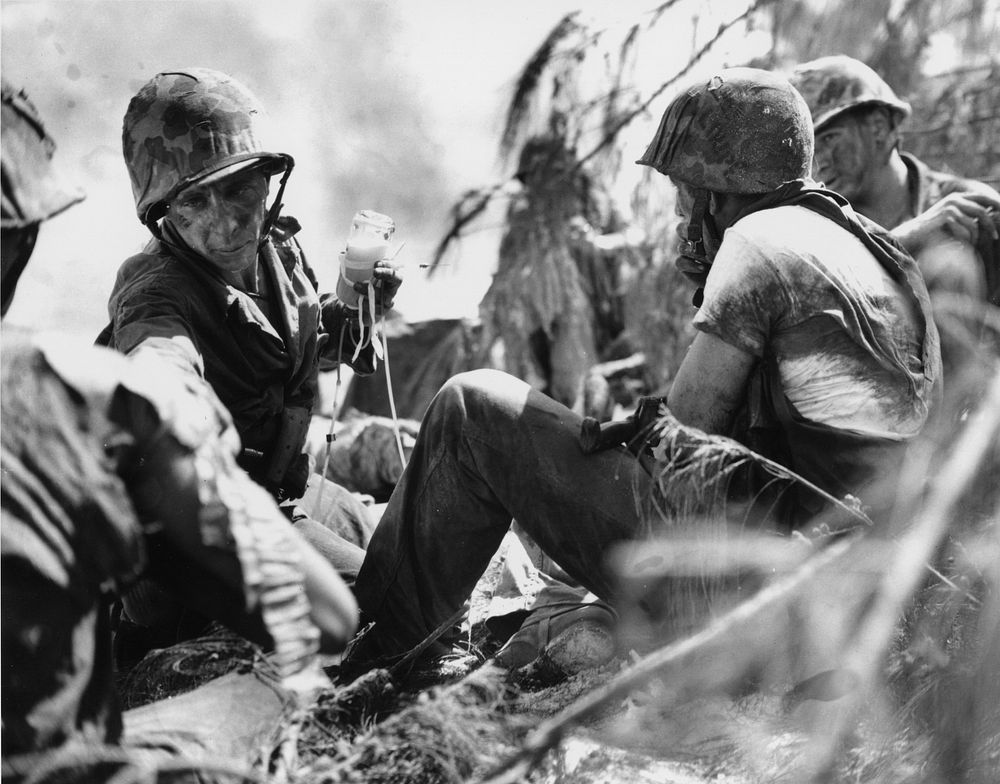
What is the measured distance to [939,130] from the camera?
7.07m

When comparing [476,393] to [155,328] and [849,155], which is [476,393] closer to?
[155,328]

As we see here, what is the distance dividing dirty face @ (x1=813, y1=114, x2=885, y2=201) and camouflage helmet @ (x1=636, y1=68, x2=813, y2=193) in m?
1.85

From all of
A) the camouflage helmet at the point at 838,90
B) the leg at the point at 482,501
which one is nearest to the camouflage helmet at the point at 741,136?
the leg at the point at 482,501

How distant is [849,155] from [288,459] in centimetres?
287

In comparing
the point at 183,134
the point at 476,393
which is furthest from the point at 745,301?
the point at 183,134

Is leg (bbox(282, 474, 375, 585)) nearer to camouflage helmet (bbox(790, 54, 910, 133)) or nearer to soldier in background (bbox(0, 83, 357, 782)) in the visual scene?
soldier in background (bbox(0, 83, 357, 782))

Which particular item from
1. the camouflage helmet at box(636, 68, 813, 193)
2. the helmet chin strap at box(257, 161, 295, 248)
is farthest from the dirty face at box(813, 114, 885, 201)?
the helmet chin strap at box(257, 161, 295, 248)

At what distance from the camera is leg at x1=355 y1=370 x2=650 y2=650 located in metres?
3.38

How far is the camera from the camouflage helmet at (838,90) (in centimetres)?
551

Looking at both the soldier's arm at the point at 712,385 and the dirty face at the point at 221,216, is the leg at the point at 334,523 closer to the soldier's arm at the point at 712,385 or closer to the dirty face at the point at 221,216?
the dirty face at the point at 221,216

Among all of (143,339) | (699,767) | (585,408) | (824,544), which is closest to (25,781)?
(143,339)

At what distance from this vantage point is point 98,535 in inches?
89.7

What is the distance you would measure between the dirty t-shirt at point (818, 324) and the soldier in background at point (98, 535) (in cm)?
139

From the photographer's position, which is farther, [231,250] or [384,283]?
[384,283]
